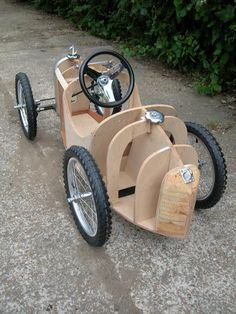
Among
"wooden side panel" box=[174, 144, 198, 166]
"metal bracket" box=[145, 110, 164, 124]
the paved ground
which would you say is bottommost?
the paved ground

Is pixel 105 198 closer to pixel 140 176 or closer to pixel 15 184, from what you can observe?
pixel 140 176

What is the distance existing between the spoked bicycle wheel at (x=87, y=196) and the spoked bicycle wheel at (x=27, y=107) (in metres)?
0.98

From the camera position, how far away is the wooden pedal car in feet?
6.81

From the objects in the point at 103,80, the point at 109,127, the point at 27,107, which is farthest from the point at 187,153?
the point at 27,107

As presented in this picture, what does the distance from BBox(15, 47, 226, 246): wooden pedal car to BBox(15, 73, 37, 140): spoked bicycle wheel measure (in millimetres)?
499

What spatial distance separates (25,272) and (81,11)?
632cm

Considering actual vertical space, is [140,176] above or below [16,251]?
above

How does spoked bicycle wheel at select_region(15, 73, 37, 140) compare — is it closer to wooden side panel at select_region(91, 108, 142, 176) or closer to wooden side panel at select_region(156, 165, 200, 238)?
wooden side panel at select_region(91, 108, 142, 176)

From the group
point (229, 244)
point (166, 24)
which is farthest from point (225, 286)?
point (166, 24)

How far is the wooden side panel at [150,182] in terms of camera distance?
213cm

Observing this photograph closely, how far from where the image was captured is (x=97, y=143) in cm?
240

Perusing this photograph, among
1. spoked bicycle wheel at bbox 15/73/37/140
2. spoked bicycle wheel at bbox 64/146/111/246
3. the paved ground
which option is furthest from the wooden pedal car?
spoked bicycle wheel at bbox 15/73/37/140

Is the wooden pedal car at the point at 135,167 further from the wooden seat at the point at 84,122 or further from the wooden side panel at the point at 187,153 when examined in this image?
the wooden seat at the point at 84,122

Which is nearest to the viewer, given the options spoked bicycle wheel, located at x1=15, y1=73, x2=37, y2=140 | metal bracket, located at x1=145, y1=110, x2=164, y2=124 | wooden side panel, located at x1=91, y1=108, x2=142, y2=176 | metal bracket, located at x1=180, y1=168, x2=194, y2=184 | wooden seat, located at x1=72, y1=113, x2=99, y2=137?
metal bracket, located at x1=180, y1=168, x2=194, y2=184
